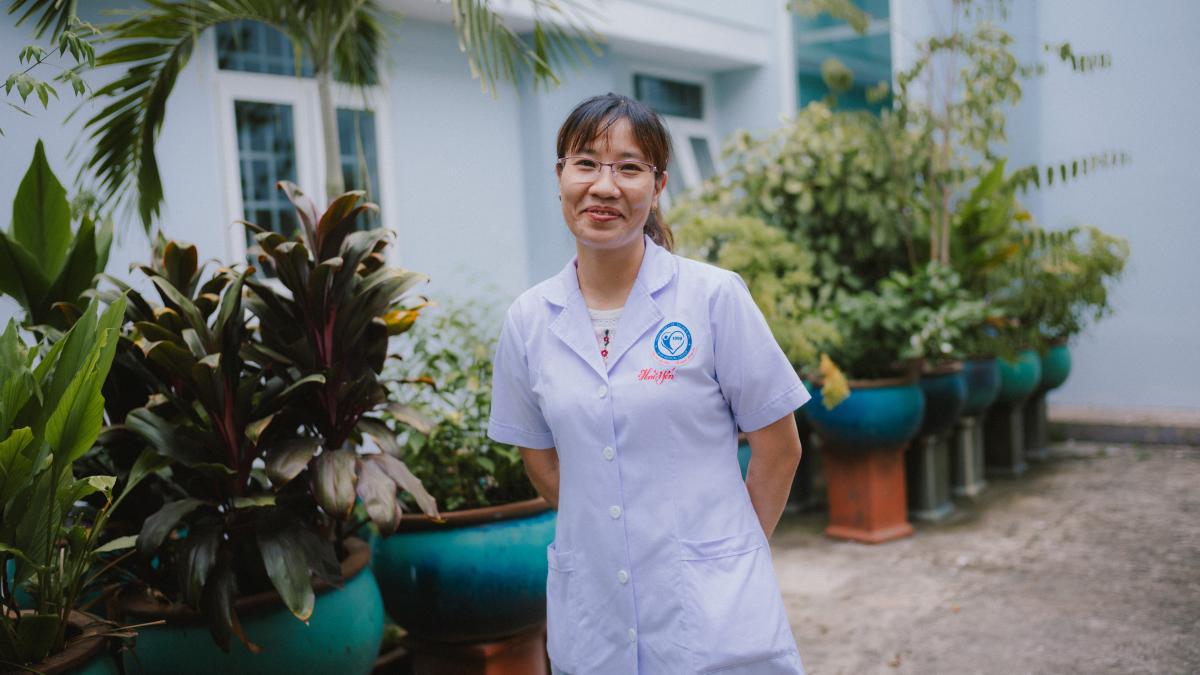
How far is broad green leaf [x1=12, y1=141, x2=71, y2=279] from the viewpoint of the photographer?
251cm

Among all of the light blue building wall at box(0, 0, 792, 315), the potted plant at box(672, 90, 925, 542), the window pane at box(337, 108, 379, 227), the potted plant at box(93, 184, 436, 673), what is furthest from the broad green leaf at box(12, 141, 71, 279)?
the window pane at box(337, 108, 379, 227)

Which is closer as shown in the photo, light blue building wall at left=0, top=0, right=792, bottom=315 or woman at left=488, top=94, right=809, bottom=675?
woman at left=488, top=94, right=809, bottom=675

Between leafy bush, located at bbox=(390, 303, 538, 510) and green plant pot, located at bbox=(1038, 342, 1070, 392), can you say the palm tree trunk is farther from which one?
green plant pot, located at bbox=(1038, 342, 1070, 392)

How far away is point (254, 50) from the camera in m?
5.66

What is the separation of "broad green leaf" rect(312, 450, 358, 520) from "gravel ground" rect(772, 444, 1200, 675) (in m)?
1.87

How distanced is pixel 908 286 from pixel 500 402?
368 centimetres

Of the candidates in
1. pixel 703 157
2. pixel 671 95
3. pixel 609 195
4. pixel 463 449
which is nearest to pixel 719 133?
pixel 703 157

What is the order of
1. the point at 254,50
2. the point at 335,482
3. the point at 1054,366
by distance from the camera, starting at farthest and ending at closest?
the point at 1054,366, the point at 254,50, the point at 335,482

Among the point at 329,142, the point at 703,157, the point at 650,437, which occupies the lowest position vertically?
the point at 650,437

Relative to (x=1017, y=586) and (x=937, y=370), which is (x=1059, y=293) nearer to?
(x=937, y=370)

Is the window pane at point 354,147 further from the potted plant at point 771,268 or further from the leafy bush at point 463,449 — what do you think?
the leafy bush at point 463,449

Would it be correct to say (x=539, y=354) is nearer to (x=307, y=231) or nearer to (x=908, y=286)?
(x=307, y=231)

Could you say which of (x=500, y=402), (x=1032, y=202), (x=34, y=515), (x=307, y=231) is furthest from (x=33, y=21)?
(x=1032, y=202)

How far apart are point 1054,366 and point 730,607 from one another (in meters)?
6.01
